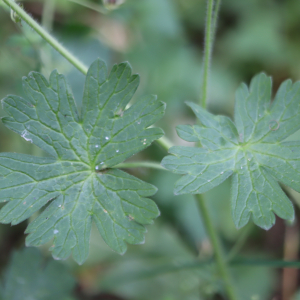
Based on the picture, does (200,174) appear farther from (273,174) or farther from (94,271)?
(94,271)

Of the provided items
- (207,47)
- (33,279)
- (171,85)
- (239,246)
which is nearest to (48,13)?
(171,85)

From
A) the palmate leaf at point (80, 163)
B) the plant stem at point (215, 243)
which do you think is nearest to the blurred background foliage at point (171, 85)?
the plant stem at point (215, 243)

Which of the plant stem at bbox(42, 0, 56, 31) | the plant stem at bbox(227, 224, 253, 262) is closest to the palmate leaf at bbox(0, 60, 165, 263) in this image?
the plant stem at bbox(227, 224, 253, 262)

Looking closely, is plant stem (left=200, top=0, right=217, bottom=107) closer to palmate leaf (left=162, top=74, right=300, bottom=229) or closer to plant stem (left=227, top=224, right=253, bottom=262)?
palmate leaf (left=162, top=74, right=300, bottom=229)

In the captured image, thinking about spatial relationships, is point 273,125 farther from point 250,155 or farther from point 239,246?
point 239,246

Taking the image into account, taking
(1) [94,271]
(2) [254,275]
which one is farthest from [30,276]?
(2) [254,275]
